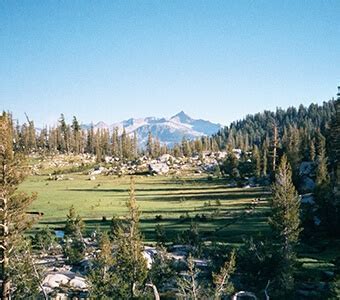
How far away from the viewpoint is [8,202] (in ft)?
105

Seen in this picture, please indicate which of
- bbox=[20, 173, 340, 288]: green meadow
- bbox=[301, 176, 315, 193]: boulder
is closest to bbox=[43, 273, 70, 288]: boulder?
bbox=[20, 173, 340, 288]: green meadow

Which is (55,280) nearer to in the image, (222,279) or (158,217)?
(222,279)

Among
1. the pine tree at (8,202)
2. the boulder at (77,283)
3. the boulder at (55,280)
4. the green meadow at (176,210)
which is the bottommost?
the green meadow at (176,210)

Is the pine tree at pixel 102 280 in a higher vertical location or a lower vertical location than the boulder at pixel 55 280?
higher

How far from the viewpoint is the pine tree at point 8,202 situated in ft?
102

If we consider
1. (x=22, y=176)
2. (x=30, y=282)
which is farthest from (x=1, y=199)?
(x=30, y=282)

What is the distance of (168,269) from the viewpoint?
130 ft

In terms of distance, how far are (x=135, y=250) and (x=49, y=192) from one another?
266 ft

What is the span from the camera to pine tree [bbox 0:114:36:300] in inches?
1230

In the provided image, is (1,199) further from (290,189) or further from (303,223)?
(303,223)

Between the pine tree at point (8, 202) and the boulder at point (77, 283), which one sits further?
the boulder at point (77, 283)

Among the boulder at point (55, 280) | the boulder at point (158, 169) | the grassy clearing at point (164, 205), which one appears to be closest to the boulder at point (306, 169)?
the grassy clearing at point (164, 205)

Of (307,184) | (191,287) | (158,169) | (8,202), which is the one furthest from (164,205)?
(158,169)

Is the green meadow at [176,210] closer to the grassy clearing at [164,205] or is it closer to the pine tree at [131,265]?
the grassy clearing at [164,205]
